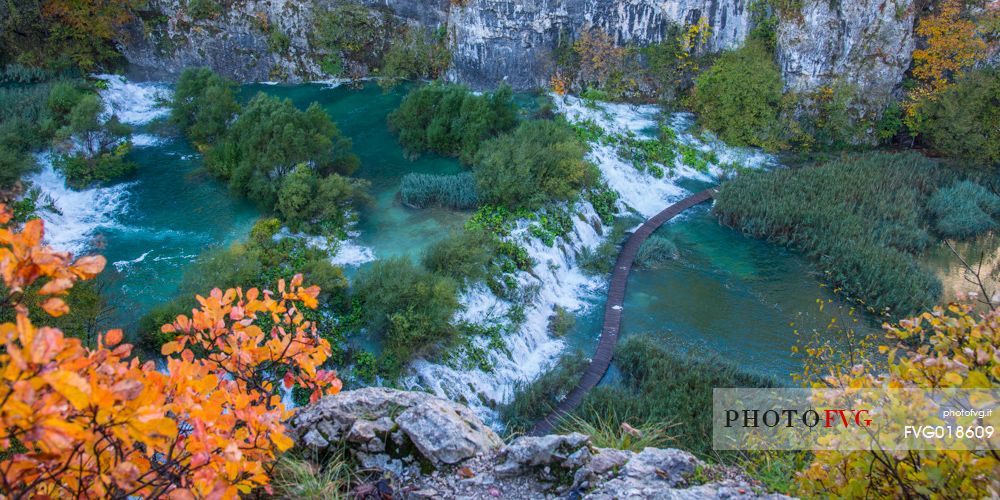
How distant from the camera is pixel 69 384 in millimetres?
2189

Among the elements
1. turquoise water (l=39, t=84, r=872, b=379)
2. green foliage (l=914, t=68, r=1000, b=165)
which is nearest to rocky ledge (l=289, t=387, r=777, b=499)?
turquoise water (l=39, t=84, r=872, b=379)

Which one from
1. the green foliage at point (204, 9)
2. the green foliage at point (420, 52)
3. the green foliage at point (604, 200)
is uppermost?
the green foliage at point (204, 9)

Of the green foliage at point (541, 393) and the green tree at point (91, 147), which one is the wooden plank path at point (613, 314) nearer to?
the green foliage at point (541, 393)

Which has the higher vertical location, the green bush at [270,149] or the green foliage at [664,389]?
the green bush at [270,149]

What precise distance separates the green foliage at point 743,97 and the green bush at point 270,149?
40.9 feet

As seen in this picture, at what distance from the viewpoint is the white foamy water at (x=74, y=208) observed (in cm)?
1532

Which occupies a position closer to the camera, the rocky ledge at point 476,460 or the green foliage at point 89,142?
the rocky ledge at point 476,460

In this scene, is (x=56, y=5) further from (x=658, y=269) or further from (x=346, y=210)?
(x=658, y=269)

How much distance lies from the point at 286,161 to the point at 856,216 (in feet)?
48.6

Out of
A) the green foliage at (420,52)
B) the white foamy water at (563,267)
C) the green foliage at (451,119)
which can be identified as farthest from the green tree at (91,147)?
the white foamy water at (563,267)

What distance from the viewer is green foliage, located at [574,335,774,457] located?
10398 millimetres

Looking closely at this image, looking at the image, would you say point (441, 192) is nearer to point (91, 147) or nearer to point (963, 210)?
point (91, 147)

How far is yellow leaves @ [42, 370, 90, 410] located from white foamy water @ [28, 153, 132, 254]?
14882 millimetres

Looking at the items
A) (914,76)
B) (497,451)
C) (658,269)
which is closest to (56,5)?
(658,269)
